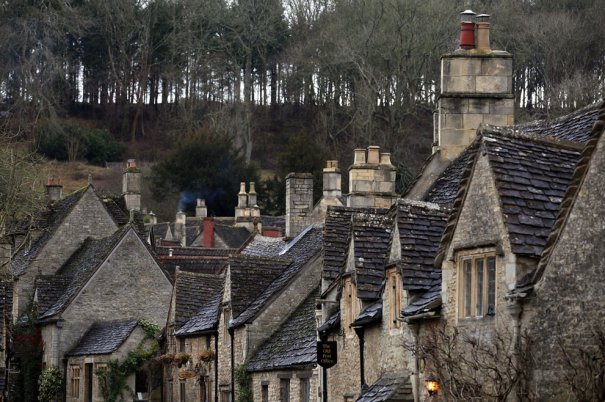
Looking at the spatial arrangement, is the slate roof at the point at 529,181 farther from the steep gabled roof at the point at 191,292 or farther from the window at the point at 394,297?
the steep gabled roof at the point at 191,292

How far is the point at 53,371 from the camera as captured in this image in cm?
5919

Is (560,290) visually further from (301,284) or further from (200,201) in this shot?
(200,201)

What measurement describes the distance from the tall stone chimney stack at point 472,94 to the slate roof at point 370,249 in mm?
3266

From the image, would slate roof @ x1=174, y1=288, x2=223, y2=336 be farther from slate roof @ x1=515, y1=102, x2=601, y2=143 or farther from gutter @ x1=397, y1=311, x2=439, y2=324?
gutter @ x1=397, y1=311, x2=439, y2=324

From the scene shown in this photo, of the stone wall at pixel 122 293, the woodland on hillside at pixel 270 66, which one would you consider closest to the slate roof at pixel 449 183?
the stone wall at pixel 122 293

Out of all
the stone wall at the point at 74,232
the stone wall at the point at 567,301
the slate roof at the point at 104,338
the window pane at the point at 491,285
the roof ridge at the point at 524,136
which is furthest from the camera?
the stone wall at the point at 74,232

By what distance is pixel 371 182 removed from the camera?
128 feet

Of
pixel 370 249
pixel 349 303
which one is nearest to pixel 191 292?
pixel 349 303

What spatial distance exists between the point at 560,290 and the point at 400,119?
78.3 metres

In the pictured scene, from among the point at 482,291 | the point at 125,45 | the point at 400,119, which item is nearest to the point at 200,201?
the point at 400,119

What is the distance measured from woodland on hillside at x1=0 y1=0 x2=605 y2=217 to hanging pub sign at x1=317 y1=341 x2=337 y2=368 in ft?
170

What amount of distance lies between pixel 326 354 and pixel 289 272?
1212cm

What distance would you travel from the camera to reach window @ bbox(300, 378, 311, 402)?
3644 cm

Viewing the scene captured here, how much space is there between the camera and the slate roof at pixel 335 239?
3372 centimetres
